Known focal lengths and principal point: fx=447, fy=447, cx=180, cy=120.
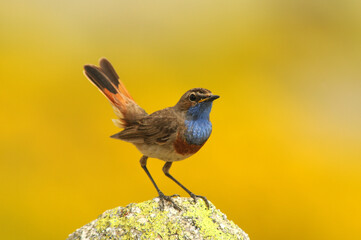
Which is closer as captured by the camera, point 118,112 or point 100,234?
point 100,234

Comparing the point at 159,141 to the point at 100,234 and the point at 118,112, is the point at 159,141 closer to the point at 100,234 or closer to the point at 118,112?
the point at 118,112

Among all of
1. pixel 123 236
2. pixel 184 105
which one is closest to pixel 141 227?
pixel 123 236

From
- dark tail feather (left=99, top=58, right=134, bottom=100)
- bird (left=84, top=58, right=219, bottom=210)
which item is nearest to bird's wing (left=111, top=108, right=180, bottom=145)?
bird (left=84, top=58, right=219, bottom=210)

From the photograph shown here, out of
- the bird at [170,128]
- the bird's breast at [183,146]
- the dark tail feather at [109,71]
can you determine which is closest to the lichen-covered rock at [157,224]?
the bird at [170,128]

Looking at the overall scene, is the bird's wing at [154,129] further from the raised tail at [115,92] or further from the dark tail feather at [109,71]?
the dark tail feather at [109,71]

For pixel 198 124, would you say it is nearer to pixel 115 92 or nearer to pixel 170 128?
pixel 170 128
